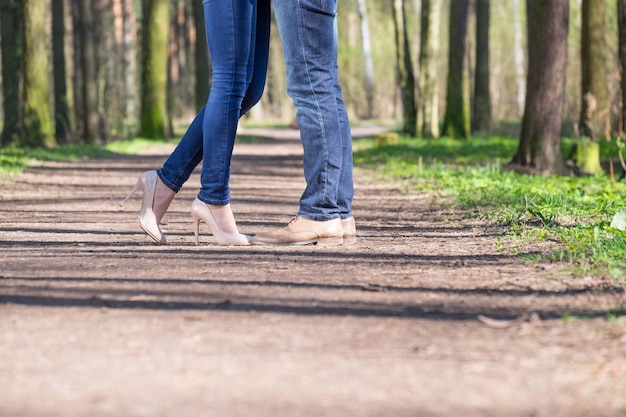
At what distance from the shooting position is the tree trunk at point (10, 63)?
19.8 m

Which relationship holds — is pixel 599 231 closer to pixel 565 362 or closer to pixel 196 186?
pixel 565 362

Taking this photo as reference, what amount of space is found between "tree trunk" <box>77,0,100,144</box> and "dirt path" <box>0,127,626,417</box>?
17584 mm

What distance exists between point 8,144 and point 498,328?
677 inches

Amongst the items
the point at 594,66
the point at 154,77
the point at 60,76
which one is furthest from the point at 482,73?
the point at 60,76

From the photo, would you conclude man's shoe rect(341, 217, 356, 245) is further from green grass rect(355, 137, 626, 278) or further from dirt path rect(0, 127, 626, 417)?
green grass rect(355, 137, 626, 278)

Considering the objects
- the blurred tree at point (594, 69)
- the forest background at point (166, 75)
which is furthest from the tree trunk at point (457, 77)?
the blurred tree at point (594, 69)

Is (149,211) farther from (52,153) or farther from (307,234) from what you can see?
(52,153)

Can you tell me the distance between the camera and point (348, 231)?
18.4 feet

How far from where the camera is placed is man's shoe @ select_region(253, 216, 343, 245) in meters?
5.41

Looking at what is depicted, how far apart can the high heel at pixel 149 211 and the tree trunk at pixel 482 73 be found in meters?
19.0

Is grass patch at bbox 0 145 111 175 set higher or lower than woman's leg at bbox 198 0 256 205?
lower

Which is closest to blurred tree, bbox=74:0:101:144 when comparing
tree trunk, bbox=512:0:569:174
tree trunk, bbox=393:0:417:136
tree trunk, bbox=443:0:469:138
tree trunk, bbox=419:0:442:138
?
tree trunk, bbox=393:0:417:136

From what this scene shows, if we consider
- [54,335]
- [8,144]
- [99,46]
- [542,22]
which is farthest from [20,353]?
[99,46]

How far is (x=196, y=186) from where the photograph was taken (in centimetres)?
1122
